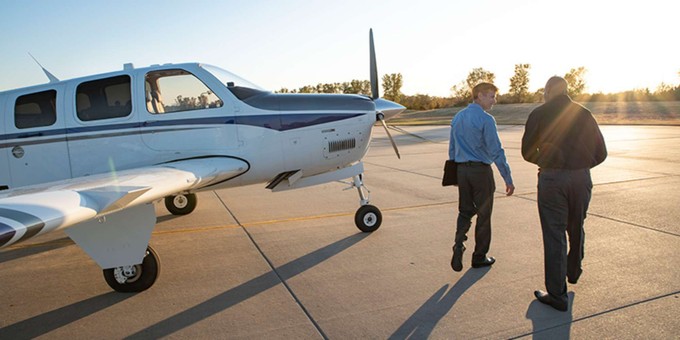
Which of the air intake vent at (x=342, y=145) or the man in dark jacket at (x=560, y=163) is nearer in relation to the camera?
the man in dark jacket at (x=560, y=163)

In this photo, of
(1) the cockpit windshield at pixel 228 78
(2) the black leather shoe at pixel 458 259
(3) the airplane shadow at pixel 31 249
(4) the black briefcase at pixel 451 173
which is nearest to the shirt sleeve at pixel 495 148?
(4) the black briefcase at pixel 451 173

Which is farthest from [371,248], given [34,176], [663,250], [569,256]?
[34,176]

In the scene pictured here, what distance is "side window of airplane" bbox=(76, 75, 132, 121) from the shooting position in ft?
18.0

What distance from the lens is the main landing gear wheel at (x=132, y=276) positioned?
4.43 m

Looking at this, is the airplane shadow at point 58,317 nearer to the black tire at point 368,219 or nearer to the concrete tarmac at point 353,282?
the concrete tarmac at point 353,282

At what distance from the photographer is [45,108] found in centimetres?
557

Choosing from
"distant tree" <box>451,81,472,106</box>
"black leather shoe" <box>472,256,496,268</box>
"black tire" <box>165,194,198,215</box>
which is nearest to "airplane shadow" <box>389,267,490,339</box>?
"black leather shoe" <box>472,256,496,268</box>

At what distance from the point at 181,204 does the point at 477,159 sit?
541 centimetres

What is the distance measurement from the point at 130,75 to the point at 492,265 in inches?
186

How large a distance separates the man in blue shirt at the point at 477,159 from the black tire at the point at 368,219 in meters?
1.74

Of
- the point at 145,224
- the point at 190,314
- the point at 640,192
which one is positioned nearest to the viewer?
the point at 190,314

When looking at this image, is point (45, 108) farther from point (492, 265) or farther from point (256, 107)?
point (492, 265)

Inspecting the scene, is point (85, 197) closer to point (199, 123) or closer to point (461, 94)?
point (199, 123)

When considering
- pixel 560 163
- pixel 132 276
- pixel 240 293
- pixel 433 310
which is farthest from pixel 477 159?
pixel 132 276
